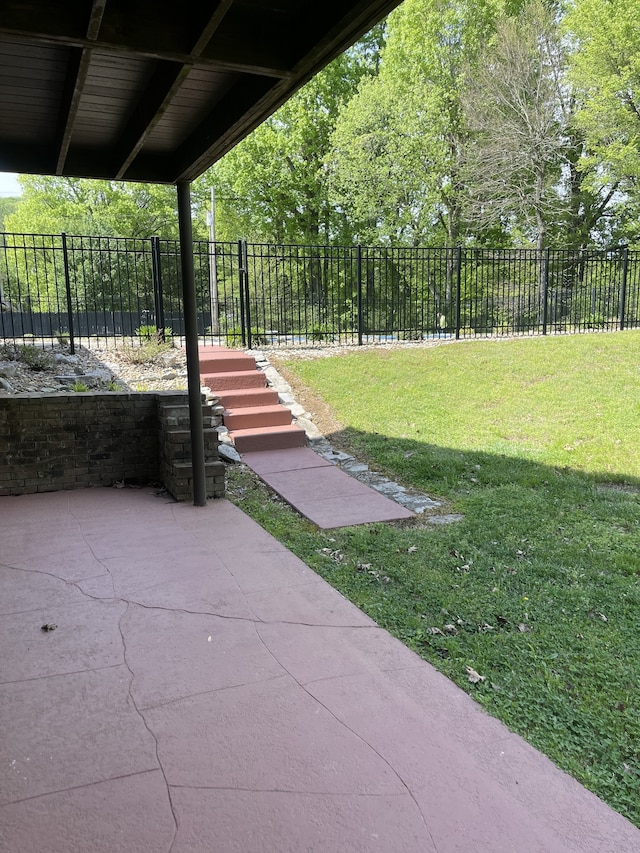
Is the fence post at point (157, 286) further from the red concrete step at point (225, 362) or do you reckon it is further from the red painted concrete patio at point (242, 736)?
the red painted concrete patio at point (242, 736)

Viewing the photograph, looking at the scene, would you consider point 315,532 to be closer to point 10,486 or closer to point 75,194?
point 10,486

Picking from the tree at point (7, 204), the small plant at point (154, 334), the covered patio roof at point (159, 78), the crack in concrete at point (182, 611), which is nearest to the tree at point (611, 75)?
the small plant at point (154, 334)

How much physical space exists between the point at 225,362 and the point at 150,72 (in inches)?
219

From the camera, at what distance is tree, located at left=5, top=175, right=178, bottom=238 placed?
28281 mm

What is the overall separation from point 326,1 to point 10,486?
4563mm

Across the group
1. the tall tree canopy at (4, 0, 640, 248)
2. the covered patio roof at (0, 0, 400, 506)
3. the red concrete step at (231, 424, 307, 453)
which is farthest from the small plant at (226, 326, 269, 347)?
the tall tree canopy at (4, 0, 640, 248)

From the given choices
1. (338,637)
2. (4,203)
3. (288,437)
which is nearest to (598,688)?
(338,637)

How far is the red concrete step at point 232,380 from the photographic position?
323 inches

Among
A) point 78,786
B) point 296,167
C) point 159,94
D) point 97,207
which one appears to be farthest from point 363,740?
point 97,207

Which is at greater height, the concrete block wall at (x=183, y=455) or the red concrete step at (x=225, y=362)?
the red concrete step at (x=225, y=362)

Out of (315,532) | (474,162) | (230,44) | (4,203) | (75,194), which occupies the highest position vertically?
(4,203)

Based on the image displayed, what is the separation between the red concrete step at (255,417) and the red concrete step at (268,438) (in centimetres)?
12

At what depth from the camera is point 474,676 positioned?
8.58ft

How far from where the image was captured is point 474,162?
18000 mm
